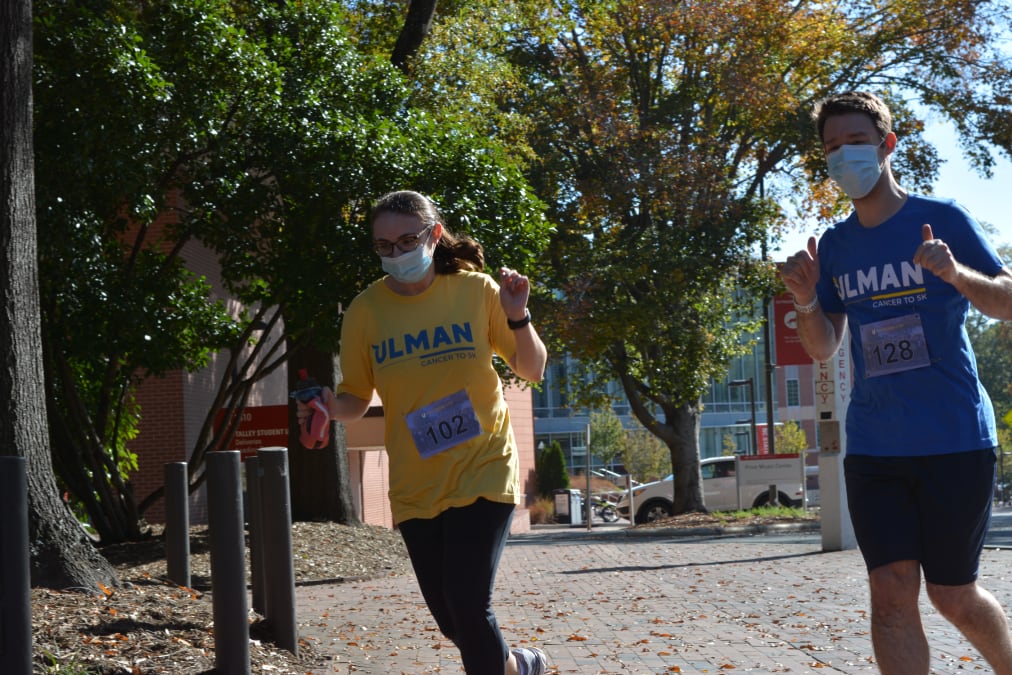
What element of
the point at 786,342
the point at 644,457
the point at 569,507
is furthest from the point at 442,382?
the point at 644,457

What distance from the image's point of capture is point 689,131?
29.1m

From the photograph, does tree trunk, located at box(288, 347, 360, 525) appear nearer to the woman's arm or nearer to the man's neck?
the woman's arm

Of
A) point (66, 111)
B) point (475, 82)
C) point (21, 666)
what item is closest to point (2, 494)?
point (21, 666)

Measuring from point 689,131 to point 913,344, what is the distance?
25.5 metres

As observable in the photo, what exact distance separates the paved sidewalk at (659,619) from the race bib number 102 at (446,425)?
2740 mm

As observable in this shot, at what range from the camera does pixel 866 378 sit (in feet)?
13.9

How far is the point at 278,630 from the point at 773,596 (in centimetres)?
450

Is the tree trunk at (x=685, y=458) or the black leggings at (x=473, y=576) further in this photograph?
the tree trunk at (x=685, y=458)

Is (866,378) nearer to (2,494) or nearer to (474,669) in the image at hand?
(474,669)

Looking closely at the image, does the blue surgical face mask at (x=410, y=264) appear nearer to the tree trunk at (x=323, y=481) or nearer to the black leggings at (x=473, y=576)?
the black leggings at (x=473, y=576)

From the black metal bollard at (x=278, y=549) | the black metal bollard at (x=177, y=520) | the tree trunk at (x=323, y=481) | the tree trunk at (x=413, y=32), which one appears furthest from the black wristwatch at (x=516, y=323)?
the tree trunk at (x=413, y=32)

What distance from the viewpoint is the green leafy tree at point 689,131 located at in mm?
27406

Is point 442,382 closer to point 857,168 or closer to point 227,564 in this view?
point 857,168

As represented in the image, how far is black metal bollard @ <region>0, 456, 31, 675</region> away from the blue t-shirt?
8.53 ft
